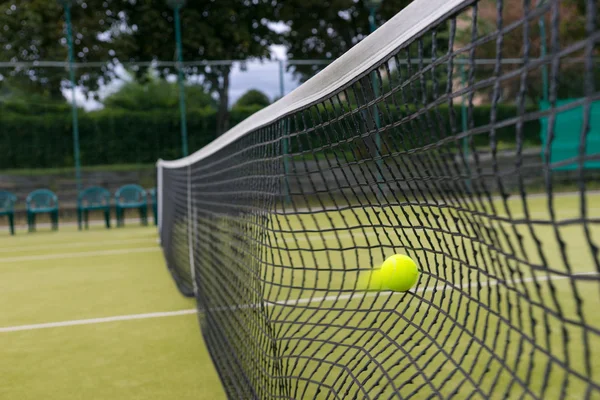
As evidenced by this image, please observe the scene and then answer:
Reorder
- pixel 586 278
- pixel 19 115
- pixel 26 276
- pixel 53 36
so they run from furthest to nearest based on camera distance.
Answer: pixel 53 36 → pixel 19 115 → pixel 26 276 → pixel 586 278

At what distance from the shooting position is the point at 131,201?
1119 cm

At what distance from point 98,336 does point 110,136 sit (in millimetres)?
8748

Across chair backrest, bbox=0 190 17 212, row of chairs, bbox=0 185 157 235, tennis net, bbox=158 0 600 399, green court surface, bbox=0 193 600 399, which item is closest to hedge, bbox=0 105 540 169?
row of chairs, bbox=0 185 157 235

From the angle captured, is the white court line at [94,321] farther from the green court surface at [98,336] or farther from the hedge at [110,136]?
the hedge at [110,136]

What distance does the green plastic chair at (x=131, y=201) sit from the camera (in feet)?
33.9

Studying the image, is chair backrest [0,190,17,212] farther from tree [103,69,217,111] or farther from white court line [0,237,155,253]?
tree [103,69,217,111]

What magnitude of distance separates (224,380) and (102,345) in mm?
998

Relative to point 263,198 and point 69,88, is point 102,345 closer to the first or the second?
point 263,198

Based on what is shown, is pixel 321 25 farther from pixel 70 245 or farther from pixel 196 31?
pixel 70 245

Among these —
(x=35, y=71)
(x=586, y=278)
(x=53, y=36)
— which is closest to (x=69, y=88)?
(x=35, y=71)

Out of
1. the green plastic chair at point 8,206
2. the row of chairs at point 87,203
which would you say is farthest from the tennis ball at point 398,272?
the green plastic chair at point 8,206

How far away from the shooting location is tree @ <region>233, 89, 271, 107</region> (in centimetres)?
1209

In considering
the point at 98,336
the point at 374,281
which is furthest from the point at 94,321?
the point at 374,281

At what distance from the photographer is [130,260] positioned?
262 inches
